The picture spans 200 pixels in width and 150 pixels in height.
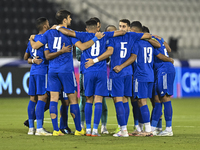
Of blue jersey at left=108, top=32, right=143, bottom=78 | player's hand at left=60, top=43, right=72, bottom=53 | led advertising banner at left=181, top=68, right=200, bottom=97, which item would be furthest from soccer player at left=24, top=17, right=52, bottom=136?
led advertising banner at left=181, top=68, right=200, bottom=97

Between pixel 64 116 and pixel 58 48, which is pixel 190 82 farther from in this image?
pixel 58 48

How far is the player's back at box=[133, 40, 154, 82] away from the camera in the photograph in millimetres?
6328

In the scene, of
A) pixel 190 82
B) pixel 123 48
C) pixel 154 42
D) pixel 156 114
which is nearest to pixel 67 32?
pixel 123 48

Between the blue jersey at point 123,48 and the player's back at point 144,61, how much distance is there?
11 centimetres

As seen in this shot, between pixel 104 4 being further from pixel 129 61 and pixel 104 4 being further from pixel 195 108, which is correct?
pixel 129 61

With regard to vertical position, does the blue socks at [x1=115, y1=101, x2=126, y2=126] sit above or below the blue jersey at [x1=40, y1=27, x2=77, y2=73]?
below

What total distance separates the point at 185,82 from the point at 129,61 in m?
9.16

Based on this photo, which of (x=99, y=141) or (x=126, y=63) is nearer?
(x=99, y=141)

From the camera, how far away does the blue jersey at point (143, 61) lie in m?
6.33

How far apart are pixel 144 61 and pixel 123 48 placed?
0.40 m

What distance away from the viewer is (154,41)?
6.43 metres

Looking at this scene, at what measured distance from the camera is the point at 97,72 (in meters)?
6.18

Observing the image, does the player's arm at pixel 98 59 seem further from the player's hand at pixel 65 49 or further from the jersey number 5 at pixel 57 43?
the jersey number 5 at pixel 57 43

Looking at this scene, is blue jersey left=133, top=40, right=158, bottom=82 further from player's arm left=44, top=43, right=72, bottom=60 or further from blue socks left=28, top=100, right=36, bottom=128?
blue socks left=28, top=100, right=36, bottom=128
